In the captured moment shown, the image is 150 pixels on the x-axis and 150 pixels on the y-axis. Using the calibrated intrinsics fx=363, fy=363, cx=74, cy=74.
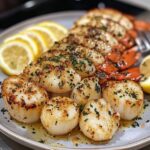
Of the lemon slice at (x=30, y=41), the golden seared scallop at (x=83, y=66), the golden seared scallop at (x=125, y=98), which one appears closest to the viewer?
the golden seared scallop at (x=125, y=98)

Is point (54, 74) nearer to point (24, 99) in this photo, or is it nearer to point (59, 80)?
point (59, 80)

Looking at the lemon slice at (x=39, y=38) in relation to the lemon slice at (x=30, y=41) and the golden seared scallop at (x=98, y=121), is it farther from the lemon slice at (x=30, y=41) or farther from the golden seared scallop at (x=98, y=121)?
the golden seared scallop at (x=98, y=121)

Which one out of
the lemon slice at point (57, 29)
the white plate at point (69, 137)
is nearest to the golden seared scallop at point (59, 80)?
the white plate at point (69, 137)

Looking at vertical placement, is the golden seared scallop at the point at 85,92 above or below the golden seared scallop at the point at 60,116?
above

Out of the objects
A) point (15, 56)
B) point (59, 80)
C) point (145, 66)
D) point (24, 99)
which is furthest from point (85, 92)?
point (15, 56)

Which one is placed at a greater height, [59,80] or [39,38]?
[39,38]

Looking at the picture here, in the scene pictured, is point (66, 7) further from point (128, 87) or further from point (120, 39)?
point (128, 87)
